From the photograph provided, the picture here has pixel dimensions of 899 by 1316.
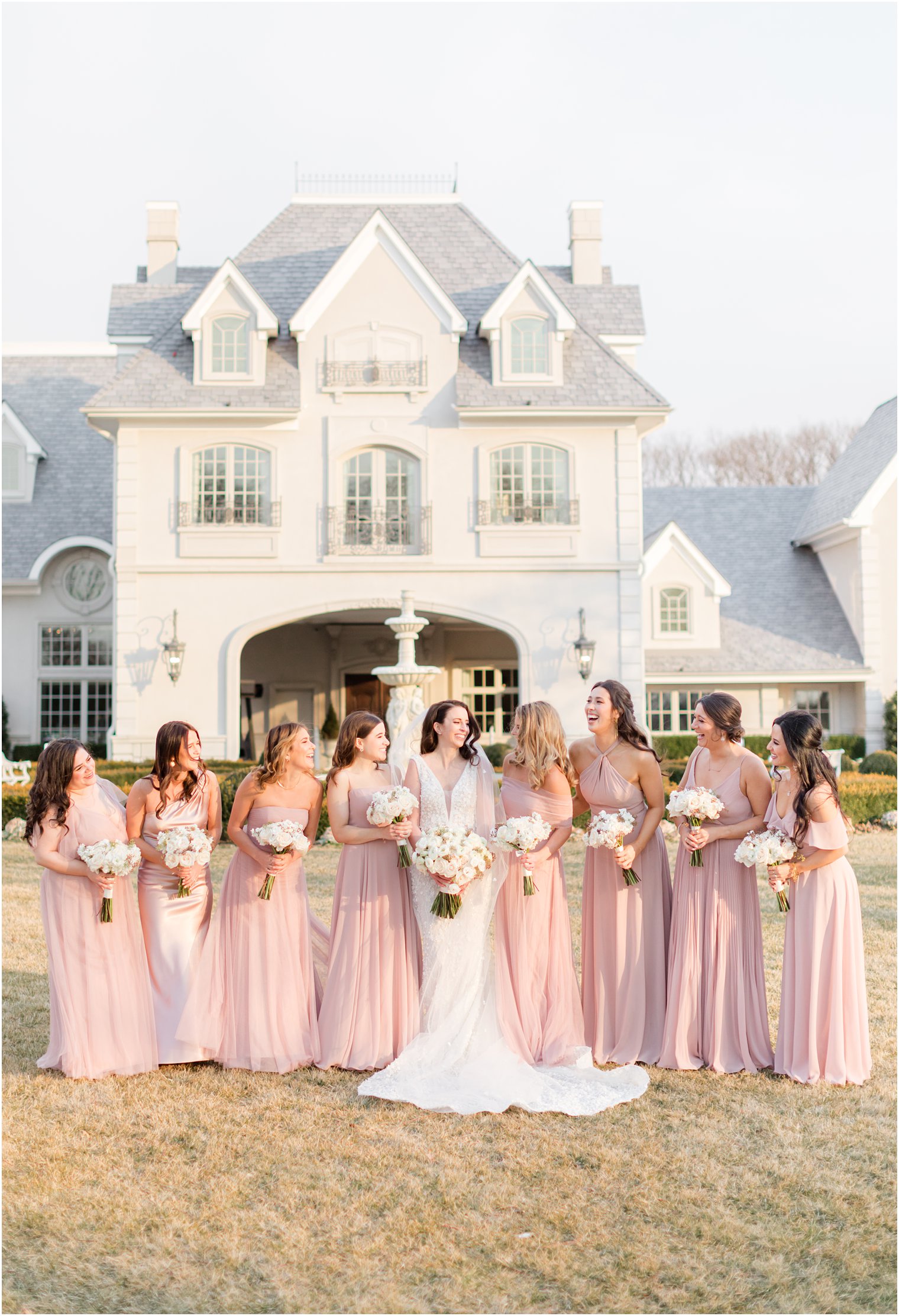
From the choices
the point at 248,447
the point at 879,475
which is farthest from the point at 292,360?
the point at 879,475

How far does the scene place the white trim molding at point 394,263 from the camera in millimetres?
20375

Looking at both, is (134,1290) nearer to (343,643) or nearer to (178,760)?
(178,760)

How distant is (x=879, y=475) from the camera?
24250 mm

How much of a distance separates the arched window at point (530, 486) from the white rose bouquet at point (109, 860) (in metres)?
15.3

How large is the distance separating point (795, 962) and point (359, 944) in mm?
2410

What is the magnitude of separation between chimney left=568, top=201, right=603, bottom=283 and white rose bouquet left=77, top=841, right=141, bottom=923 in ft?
68.7

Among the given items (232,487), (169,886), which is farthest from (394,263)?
(169,886)

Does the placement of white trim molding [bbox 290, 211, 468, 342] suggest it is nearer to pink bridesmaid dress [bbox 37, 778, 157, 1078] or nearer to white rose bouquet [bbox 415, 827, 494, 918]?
pink bridesmaid dress [bbox 37, 778, 157, 1078]

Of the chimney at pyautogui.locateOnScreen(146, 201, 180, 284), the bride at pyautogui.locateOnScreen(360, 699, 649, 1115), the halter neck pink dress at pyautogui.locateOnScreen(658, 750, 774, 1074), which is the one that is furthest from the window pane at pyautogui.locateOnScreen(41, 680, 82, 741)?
the halter neck pink dress at pyautogui.locateOnScreen(658, 750, 774, 1074)

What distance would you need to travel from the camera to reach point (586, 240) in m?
24.0

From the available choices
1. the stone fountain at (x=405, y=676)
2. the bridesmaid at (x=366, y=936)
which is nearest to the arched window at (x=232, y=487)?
the stone fountain at (x=405, y=676)

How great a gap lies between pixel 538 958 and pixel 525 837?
0.81m

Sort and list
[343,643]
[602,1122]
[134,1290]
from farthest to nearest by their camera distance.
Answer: [343,643] → [602,1122] → [134,1290]

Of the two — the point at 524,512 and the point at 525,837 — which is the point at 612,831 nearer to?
the point at 525,837
